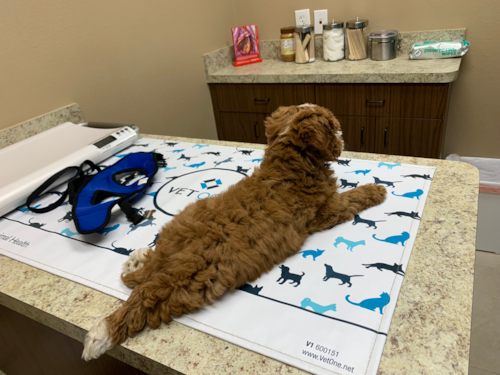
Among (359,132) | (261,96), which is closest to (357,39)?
(359,132)

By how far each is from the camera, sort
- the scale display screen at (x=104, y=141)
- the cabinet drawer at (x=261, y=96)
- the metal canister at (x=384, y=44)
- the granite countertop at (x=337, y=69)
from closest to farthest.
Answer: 1. the scale display screen at (x=104, y=141)
2. the granite countertop at (x=337, y=69)
3. the metal canister at (x=384, y=44)
4. the cabinet drawer at (x=261, y=96)

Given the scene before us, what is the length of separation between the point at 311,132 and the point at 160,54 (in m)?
1.52

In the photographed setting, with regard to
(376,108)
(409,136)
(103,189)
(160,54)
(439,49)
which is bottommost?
(409,136)

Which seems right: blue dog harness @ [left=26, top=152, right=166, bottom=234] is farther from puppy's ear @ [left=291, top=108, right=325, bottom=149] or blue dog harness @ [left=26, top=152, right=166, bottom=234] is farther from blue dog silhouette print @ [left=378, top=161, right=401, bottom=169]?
blue dog silhouette print @ [left=378, top=161, right=401, bottom=169]

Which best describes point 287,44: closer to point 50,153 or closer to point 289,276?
point 50,153

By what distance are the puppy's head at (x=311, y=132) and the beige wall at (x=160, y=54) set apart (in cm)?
118

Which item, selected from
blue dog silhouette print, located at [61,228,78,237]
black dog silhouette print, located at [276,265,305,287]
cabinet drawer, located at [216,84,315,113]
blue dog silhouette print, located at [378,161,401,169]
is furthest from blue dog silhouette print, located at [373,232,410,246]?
cabinet drawer, located at [216,84,315,113]

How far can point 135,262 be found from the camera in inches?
30.1

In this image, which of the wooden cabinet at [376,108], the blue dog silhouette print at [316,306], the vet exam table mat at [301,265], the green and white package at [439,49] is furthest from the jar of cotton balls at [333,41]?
the blue dog silhouette print at [316,306]

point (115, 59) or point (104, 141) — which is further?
point (115, 59)

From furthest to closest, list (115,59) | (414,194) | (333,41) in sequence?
(333,41) → (115,59) → (414,194)

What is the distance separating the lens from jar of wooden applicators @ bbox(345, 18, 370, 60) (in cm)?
205

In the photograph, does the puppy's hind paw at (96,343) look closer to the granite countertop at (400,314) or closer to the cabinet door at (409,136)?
the granite countertop at (400,314)

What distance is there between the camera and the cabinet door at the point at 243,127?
7.74 ft
